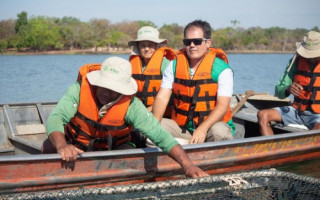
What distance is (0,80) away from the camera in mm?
19609

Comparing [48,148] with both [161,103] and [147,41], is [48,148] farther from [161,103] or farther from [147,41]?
[147,41]

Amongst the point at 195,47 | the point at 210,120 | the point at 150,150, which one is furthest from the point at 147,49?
the point at 150,150

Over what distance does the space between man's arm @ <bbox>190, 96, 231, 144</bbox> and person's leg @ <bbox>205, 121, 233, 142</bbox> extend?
9cm

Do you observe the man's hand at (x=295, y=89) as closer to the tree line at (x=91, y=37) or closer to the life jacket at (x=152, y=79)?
the life jacket at (x=152, y=79)

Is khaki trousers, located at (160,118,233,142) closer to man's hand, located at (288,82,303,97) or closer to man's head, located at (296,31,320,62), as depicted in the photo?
man's hand, located at (288,82,303,97)

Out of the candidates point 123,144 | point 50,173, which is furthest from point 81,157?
point 123,144

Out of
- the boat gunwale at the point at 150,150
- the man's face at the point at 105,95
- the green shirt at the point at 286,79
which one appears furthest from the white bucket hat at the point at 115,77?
the green shirt at the point at 286,79

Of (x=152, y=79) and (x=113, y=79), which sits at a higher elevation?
(x=113, y=79)

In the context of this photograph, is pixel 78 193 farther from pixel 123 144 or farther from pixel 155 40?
pixel 155 40

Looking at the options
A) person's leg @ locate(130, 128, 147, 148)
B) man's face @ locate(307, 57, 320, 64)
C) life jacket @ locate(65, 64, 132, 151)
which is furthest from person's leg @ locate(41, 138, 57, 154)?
man's face @ locate(307, 57, 320, 64)

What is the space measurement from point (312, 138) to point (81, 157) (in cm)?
321

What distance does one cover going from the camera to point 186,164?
129 inches

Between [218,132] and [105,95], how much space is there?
1.51 m

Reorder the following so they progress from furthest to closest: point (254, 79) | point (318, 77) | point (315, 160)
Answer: point (254, 79), point (315, 160), point (318, 77)
